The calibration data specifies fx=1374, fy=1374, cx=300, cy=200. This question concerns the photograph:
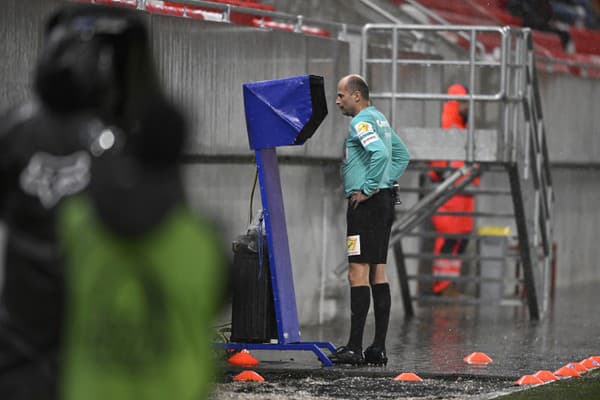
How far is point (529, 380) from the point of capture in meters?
8.41

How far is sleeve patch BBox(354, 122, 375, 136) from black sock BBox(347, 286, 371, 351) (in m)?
1.06

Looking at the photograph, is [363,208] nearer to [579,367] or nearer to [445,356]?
[445,356]

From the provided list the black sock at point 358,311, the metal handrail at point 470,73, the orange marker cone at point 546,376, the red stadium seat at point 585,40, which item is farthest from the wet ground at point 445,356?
the red stadium seat at point 585,40

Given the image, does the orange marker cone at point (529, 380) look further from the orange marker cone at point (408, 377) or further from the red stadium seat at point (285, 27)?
the red stadium seat at point (285, 27)

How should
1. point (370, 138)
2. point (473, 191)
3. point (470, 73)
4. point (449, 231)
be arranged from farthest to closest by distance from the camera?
point (449, 231), point (473, 191), point (470, 73), point (370, 138)

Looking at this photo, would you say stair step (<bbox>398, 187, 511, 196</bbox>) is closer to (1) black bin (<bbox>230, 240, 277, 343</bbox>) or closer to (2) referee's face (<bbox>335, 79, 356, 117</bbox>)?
(2) referee's face (<bbox>335, 79, 356, 117</bbox>)

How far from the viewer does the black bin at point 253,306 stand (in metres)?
8.80

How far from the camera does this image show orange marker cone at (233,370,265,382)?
8.39m

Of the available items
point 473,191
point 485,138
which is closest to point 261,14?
point 485,138

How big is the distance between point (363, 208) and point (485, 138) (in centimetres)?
329

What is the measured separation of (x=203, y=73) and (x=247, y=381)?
10.0ft

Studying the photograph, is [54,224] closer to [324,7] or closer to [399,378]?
[399,378]

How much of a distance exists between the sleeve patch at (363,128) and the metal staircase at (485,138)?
289cm

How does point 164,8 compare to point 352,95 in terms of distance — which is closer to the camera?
point 352,95
